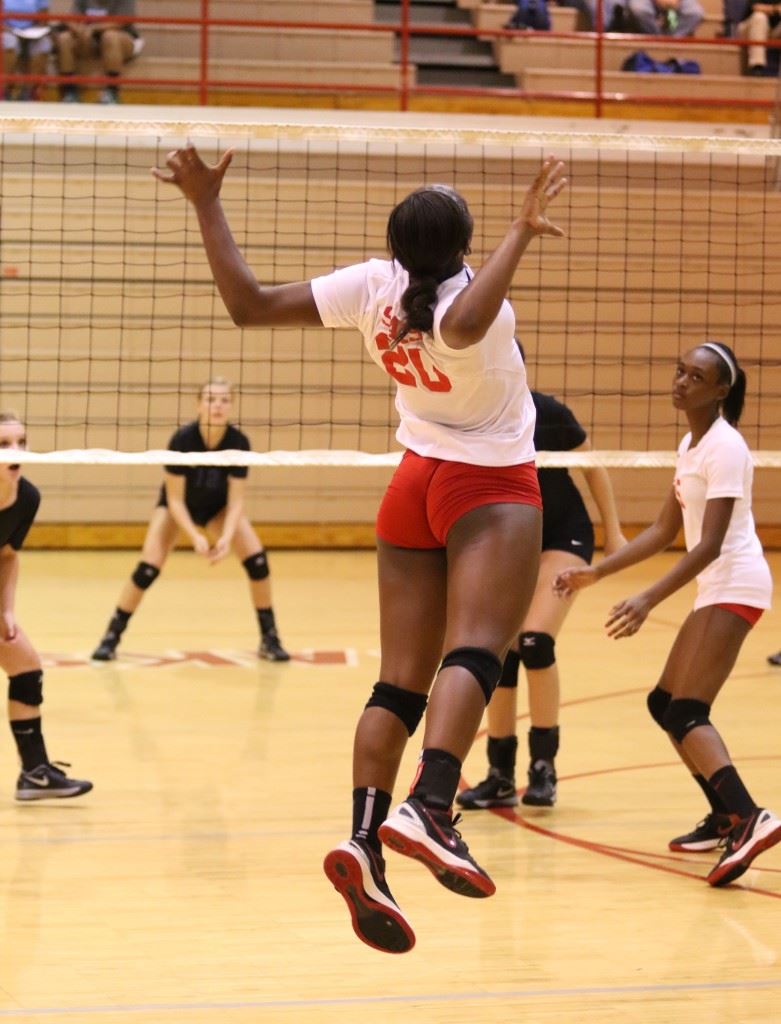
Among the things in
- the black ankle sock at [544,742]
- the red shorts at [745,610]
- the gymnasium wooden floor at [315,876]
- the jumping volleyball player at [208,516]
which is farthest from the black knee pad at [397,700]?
the jumping volleyball player at [208,516]

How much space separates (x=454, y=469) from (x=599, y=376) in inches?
434

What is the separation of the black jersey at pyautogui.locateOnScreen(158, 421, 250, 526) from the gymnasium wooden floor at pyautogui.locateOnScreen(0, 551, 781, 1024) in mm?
930

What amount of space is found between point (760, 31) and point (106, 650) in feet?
30.0

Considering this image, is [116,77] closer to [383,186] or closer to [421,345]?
[383,186]

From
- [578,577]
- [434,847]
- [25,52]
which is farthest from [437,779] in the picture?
[25,52]

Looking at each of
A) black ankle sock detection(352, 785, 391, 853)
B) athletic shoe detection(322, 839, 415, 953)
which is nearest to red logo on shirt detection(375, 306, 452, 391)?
black ankle sock detection(352, 785, 391, 853)

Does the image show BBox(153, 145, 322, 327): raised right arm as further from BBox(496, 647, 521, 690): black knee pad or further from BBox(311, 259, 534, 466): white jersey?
BBox(496, 647, 521, 690): black knee pad

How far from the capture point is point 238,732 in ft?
24.7

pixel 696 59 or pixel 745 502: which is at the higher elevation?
pixel 696 59

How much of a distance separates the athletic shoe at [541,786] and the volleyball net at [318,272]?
22.4 feet

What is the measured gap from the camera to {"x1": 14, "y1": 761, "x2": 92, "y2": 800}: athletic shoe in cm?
626

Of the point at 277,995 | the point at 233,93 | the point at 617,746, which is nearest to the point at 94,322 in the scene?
the point at 233,93

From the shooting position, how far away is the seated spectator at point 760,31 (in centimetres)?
1454

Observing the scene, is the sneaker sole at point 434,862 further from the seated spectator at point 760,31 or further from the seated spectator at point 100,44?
the seated spectator at point 760,31
